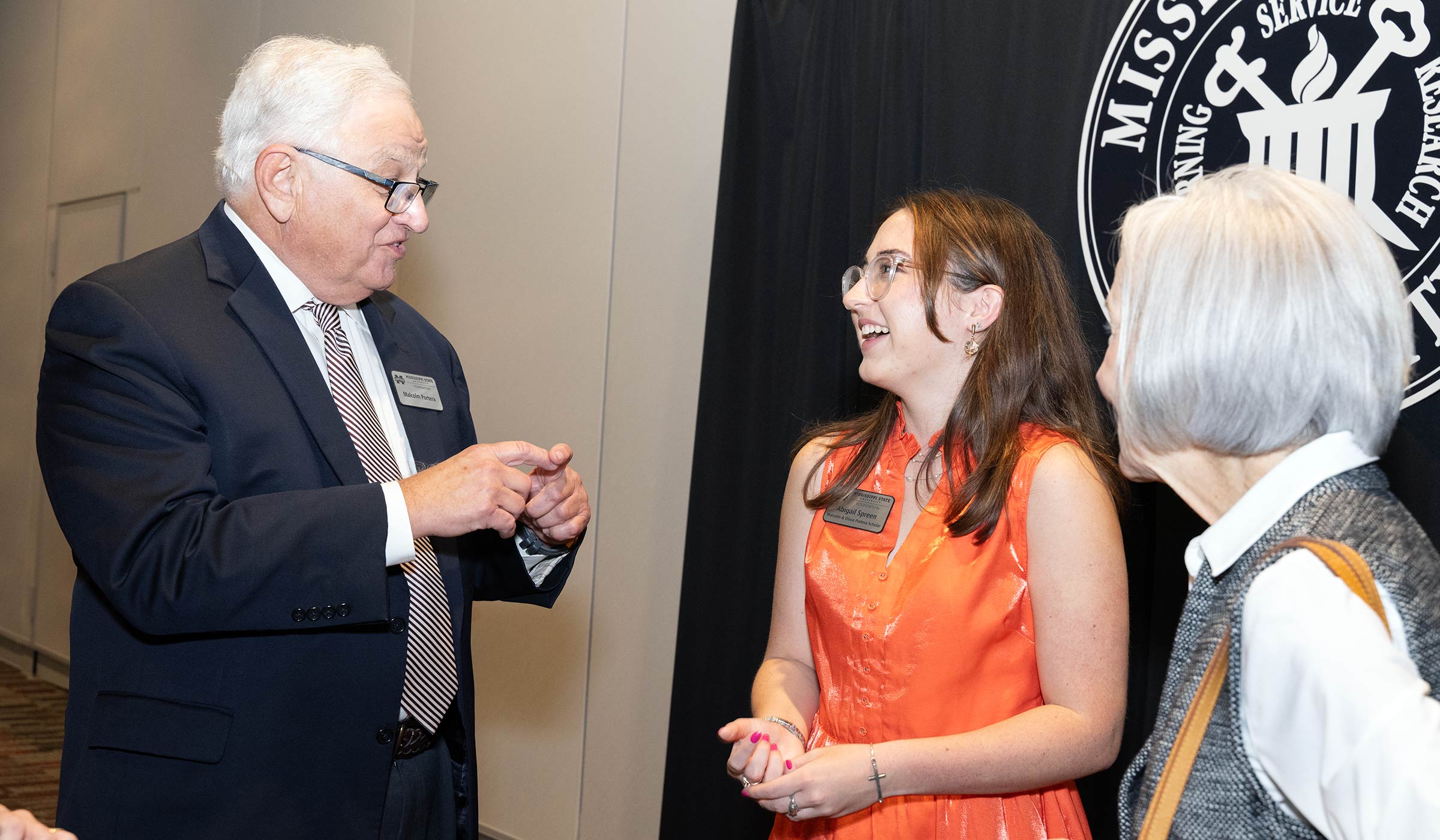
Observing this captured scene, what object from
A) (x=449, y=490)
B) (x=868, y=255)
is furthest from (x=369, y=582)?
(x=868, y=255)

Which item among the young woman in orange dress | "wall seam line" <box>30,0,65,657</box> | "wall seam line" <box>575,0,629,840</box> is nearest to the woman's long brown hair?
the young woman in orange dress

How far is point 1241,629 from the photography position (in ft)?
3.32

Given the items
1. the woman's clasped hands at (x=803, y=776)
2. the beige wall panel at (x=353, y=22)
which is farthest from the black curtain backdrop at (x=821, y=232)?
the beige wall panel at (x=353, y=22)

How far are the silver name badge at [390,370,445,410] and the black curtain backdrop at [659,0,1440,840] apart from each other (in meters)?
1.25

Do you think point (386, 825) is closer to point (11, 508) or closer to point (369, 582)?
point (369, 582)

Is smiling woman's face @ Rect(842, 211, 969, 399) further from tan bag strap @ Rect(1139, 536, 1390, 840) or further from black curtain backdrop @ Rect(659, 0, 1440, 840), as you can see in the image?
tan bag strap @ Rect(1139, 536, 1390, 840)

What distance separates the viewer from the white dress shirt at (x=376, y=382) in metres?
1.71

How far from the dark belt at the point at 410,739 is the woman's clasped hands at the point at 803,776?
0.60m

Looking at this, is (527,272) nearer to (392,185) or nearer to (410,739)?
(392,185)

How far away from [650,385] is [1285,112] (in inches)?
84.1

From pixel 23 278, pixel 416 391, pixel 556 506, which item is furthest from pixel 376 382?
pixel 23 278

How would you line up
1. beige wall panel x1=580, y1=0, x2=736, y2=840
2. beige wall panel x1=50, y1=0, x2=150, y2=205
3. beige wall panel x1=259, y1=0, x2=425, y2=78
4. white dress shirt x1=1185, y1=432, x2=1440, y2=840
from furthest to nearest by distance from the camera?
beige wall panel x1=50, y1=0, x2=150, y2=205, beige wall panel x1=259, y1=0, x2=425, y2=78, beige wall panel x1=580, y1=0, x2=736, y2=840, white dress shirt x1=1185, y1=432, x2=1440, y2=840

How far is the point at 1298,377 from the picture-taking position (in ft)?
3.50

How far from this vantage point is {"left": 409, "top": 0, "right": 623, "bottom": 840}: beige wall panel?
3943 millimetres
